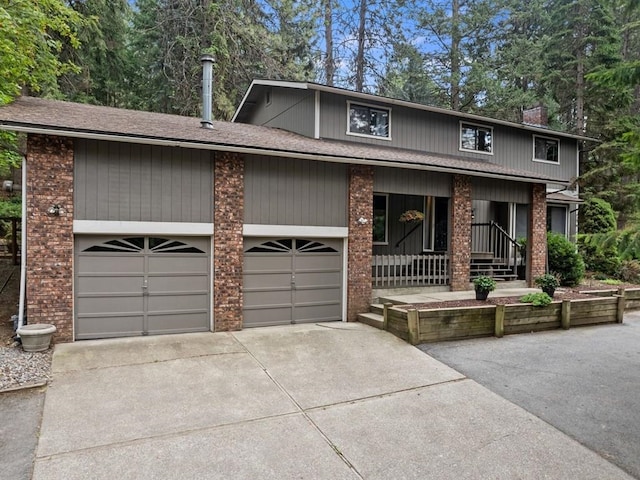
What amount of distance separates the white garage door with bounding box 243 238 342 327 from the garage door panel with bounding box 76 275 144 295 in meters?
2.12

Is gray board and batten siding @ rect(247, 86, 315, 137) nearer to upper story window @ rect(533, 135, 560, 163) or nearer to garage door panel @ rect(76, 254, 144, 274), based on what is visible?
garage door panel @ rect(76, 254, 144, 274)

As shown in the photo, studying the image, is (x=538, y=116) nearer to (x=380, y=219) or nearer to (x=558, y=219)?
(x=558, y=219)

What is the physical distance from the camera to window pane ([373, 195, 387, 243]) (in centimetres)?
1316

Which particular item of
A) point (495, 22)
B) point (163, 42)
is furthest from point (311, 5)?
point (495, 22)

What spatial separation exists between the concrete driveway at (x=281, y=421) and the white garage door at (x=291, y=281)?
6.05 ft

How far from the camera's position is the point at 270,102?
14.0 metres

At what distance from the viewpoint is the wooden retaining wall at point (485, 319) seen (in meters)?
7.71

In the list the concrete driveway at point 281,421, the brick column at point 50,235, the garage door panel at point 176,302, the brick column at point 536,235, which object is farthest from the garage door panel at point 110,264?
the brick column at point 536,235

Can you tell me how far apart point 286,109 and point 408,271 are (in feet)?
21.1

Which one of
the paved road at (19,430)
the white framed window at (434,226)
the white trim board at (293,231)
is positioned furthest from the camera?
the white framed window at (434,226)

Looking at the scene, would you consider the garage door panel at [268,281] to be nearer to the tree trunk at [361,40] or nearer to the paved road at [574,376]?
the paved road at [574,376]

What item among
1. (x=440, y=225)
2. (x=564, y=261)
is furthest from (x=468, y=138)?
(x=564, y=261)

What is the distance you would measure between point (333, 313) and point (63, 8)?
9216mm

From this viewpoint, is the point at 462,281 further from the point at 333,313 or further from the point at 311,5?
the point at 311,5
